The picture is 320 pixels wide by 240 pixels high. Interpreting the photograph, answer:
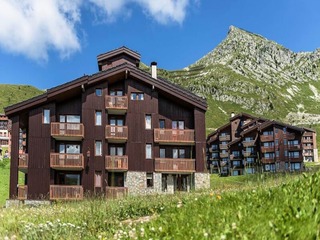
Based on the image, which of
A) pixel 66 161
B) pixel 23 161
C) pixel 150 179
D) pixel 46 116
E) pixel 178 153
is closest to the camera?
pixel 66 161

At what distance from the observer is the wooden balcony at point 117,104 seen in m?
36.9

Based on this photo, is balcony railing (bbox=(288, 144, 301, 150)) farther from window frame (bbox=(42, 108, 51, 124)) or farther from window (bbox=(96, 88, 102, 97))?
window frame (bbox=(42, 108, 51, 124))

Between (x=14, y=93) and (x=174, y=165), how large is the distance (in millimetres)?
117406

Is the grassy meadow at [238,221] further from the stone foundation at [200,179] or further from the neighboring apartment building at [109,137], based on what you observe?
the stone foundation at [200,179]

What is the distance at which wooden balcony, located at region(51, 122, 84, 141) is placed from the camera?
3534 cm

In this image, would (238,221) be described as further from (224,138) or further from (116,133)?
(224,138)

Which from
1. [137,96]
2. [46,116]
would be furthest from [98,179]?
[137,96]

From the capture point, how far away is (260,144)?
86.3 m

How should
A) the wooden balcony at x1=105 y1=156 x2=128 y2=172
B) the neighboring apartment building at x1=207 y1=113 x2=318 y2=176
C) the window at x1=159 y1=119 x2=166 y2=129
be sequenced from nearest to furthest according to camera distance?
the wooden balcony at x1=105 y1=156 x2=128 y2=172, the window at x1=159 y1=119 x2=166 y2=129, the neighboring apartment building at x1=207 y1=113 x2=318 y2=176

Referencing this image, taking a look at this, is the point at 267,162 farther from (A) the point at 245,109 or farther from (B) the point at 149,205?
(A) the point at 245,109

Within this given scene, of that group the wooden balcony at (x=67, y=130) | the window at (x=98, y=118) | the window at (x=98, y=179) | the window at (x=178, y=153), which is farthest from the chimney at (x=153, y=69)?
the window at (x=98, y=179)

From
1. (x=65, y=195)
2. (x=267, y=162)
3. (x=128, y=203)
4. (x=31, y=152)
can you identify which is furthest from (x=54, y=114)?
(x=267, y=162)

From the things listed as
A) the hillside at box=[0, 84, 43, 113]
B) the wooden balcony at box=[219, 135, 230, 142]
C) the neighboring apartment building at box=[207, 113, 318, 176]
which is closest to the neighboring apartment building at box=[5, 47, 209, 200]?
the neighboring apartment building at box=[207, 113, 318, 176]

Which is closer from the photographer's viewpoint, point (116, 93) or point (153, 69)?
point (116, 93)
